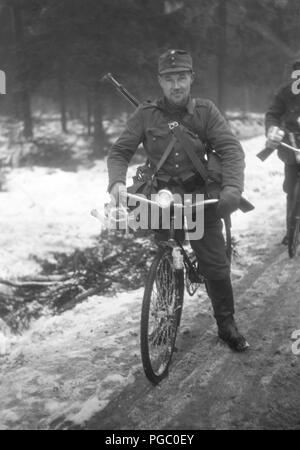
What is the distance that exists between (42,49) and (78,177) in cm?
423

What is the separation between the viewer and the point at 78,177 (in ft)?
40.6

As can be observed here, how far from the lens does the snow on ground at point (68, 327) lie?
12.3 feet

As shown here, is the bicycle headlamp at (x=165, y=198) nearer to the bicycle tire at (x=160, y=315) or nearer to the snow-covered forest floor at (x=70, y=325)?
the bicycle tire at (x=160, y=315)

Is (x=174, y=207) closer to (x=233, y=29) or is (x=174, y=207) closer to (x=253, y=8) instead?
(x=253, y=8)

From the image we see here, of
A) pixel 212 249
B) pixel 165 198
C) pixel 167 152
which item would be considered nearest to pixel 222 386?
pixel 212 249

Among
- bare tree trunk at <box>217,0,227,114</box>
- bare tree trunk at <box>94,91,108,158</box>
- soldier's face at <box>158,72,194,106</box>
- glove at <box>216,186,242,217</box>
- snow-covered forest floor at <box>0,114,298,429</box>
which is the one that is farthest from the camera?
bare tree trunk at <box>94,91,108,158</box>

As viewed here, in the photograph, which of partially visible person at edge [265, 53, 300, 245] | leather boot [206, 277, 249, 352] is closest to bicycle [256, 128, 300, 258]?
partially visible person at edge [265, 53, 300, 245]

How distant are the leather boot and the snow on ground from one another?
93 cm

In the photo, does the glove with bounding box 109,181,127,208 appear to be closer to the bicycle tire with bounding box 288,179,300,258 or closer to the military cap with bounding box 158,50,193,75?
the military cap with bounding box 158,50,193,75

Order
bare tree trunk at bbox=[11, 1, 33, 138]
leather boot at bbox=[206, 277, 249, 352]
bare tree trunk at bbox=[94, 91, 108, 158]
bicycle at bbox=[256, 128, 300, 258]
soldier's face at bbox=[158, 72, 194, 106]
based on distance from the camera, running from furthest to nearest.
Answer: bare tree trunk at bbox=[94, 91, 108, 158] < bare tree trunk at bbox=[11, 1, 33, 138] < bicycle at bbox=[256, 128, 300, 258] < leather boot at bbox=[206, 277, 249, 352] < soldier's face at bbox=[158, 72, 194, 106]

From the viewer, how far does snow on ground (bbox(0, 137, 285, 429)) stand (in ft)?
12.3

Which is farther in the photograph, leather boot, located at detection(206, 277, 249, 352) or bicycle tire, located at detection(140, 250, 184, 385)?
leather boot, located at detection(206, 277, 249, 352)

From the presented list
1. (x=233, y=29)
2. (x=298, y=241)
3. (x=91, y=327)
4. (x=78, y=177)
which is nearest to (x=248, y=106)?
(x=233, y=29)

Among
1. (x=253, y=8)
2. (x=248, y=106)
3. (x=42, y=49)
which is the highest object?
(x=253, y=8)
